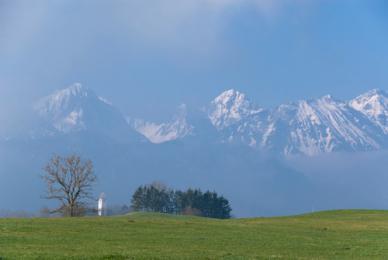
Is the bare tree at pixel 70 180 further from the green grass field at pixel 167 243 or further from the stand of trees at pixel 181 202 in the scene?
the stand of trees at pixel 181 202

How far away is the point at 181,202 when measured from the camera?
623ft

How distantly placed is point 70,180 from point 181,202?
85805 mm

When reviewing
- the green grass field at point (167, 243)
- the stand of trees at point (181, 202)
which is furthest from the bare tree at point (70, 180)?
the stand of trees at point (181, 202)

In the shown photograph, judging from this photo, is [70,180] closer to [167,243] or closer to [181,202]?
A: [167,243]

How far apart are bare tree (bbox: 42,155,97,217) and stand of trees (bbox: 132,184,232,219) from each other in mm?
76143

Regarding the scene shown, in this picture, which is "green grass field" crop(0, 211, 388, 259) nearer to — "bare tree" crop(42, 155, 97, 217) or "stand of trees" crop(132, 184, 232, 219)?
"bare tree" crop(42, 155, 97, 217)

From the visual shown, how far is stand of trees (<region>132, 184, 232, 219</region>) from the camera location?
185750 mm

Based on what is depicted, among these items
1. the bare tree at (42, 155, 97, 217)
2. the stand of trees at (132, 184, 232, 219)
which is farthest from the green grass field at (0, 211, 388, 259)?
the stand of trees at (132, 184, 232, 219)

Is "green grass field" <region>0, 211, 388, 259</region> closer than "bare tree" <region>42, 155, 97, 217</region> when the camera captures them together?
Yes

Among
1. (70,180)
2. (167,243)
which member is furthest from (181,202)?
(167,243)

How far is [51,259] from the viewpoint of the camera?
3547cm

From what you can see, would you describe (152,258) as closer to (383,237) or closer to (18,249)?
(18,249)

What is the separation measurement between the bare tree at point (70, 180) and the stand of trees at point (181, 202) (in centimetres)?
7614

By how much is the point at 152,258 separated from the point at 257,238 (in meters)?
20.1
